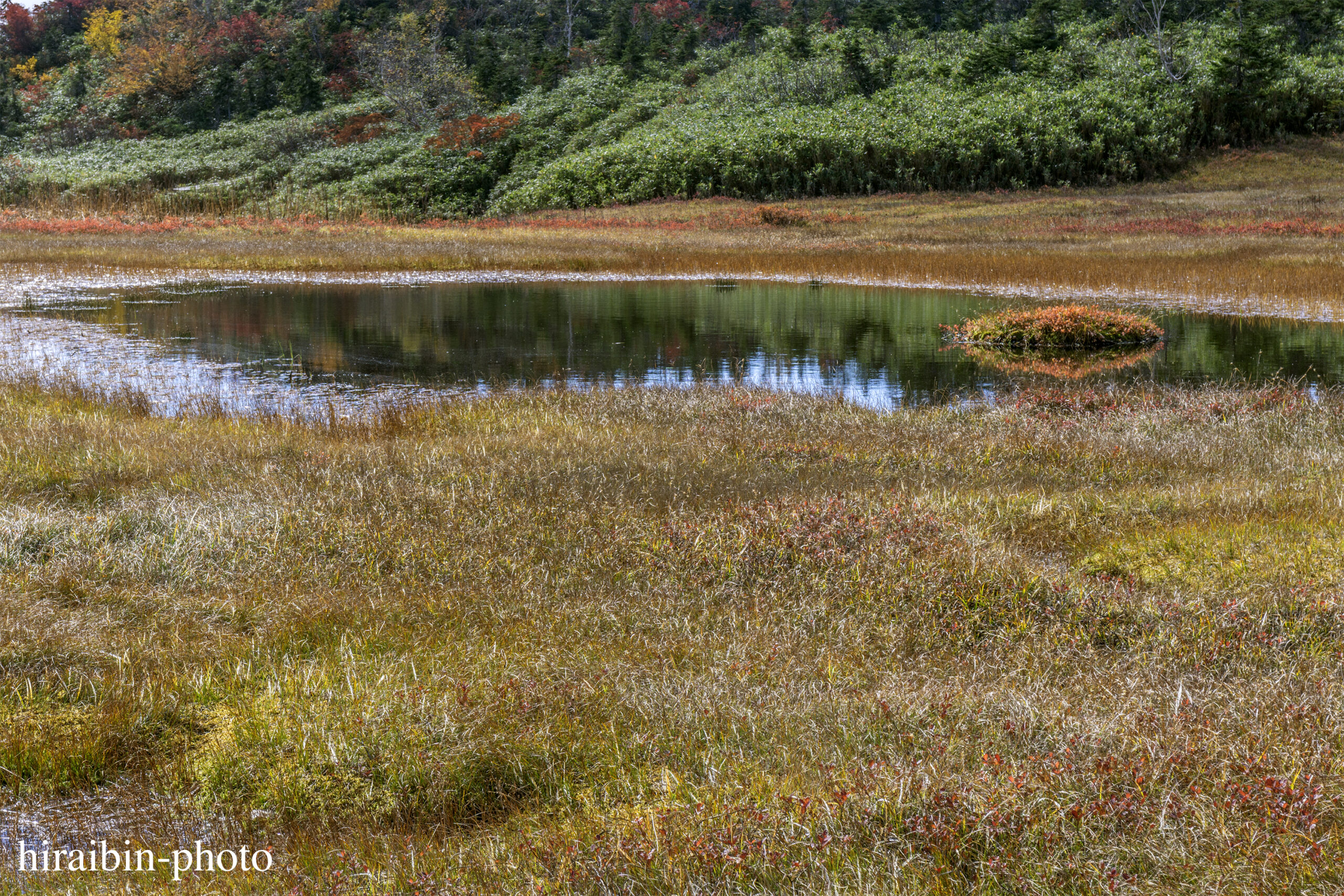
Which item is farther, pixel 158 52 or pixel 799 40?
pixel 158 52

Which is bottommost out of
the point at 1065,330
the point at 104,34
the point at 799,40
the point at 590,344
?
the point at 590,344

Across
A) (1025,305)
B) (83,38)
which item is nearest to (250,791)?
(1025,305)

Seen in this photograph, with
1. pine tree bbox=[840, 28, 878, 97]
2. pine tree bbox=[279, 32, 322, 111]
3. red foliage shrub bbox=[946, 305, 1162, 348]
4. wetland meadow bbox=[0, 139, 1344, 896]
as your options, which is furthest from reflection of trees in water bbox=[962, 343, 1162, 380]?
pine tree bbox=[279, 32, 322, 111]

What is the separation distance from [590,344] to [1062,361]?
347 inches

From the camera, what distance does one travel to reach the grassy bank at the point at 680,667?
3389 mm

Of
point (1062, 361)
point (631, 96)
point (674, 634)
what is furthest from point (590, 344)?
point (631, 96)

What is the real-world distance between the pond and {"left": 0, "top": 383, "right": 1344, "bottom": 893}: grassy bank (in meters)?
6.53

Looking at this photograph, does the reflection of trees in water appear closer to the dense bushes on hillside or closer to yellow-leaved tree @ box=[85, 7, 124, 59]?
the dense bushes on hillside

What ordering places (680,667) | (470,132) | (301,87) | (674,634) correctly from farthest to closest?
1. (301,87)
2. (470,132)
3. (674,634)
4. (680,667)

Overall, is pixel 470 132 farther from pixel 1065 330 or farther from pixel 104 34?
pixel 1065 330

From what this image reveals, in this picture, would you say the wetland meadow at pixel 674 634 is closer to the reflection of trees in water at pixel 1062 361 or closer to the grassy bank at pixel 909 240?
the reflection of trees in water at pixel 1062 361

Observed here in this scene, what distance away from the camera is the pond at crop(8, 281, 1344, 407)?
1634 centimetres

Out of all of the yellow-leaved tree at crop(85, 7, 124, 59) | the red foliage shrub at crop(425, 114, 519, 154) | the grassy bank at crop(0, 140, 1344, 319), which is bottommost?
the grassy bank at crop(0, 140, 1344, 319)

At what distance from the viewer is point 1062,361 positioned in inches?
728
